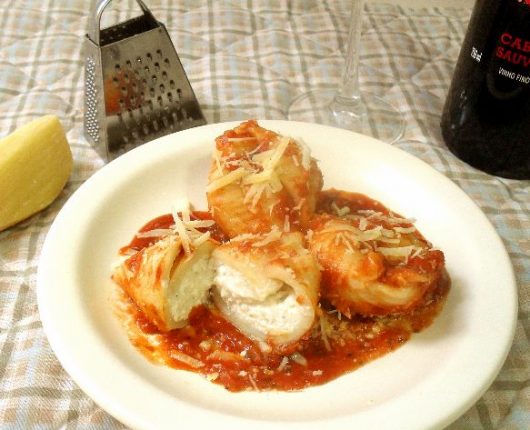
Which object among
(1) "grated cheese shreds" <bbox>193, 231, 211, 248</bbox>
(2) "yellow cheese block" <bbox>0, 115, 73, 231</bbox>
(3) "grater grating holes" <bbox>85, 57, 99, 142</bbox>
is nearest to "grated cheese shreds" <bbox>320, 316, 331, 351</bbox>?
(1) "grated cheese shreds" <bbox>193, 231, 211, 248</bbox>

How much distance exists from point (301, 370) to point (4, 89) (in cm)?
161

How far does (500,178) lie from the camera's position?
192 cm

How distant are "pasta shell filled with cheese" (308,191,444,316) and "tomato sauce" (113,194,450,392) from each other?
0.14 ft

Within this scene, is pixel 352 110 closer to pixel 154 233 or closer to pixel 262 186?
pixel 262 186

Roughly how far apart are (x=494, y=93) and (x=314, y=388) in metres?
1.06

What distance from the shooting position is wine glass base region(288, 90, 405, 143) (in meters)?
2.10

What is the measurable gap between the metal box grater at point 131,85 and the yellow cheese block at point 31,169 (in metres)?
0.17

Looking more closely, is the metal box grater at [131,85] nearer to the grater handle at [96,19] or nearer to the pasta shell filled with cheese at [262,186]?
the grater handle at [96,19]

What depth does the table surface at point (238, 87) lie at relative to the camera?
126 centimetres

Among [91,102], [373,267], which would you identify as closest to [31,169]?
[91,102]

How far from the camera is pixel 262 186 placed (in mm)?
1401

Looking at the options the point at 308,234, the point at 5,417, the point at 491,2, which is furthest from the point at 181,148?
the point at 491,2

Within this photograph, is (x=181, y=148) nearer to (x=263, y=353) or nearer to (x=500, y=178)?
(x=263, y=353)

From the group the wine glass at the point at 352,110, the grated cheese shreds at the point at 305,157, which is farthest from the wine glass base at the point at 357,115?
the grated cheese shreds at the point at 305,157
